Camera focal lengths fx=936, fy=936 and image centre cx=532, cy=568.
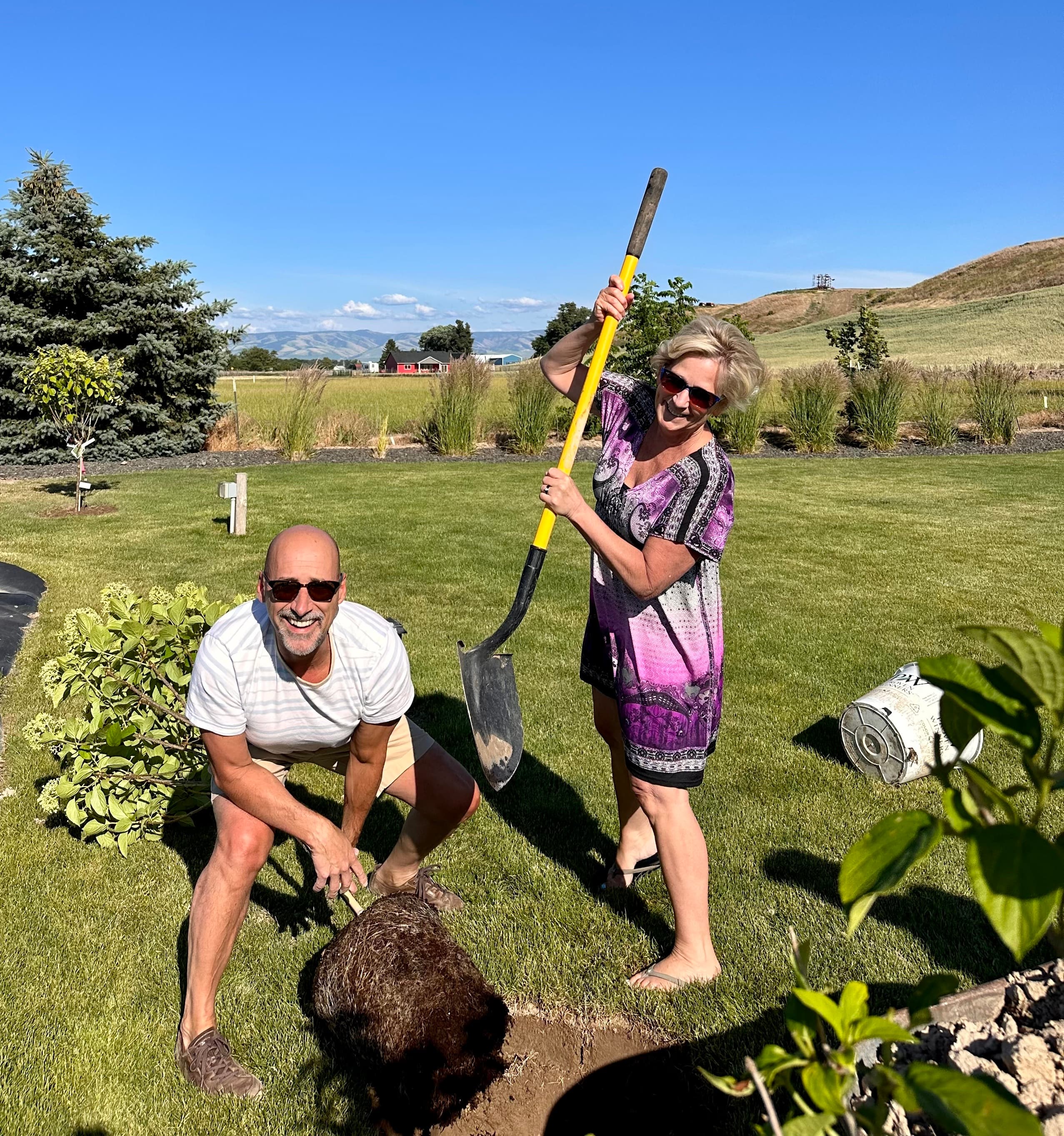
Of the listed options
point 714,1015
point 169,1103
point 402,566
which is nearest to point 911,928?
point 714,1015

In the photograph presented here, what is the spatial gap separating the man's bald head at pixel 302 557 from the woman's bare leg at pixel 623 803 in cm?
107

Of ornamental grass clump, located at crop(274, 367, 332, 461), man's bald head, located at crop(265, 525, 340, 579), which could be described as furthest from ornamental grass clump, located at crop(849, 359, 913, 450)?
man's bald head, located at crop(265, 525, 340, 579)

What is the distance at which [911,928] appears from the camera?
3.08 meters

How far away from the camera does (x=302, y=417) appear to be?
53.4 feet

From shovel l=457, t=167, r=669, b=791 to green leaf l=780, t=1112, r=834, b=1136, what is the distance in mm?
2051

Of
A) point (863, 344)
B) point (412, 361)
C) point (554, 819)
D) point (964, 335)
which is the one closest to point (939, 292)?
point (964, 335)

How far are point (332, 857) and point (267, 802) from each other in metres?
0.23

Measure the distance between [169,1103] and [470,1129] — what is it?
79cm

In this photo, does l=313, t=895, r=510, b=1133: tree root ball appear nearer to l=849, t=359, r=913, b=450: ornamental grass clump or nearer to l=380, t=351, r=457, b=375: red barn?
l=849, t=359, r=913, b=450: ornamental grass clump

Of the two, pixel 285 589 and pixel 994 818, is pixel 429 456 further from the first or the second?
pixel 994 818

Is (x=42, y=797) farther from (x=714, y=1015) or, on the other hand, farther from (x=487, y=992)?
(x=714, y=1015)

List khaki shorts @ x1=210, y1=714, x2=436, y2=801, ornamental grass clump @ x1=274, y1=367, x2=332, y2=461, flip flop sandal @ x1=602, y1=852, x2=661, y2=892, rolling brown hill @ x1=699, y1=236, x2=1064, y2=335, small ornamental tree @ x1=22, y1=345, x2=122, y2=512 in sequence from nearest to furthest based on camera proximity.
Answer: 1. khaki shorts @ x1=210, y1=714, x2=436, y2=801
2. flip flop sandal @ x1=602, y1=852, x2=661, y2=892
3. small ornamental tree @ x1=22, y1=345, x2=122, y2=512
4. ornamental grass clump @ x1=274, y1=367, x2=332, y2=461
5. rolling brown hill @ x1=699, y1=236, x2=1064, y2=335

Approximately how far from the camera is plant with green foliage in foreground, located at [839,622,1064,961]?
0.61m

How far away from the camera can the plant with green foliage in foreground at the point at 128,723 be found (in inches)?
135
